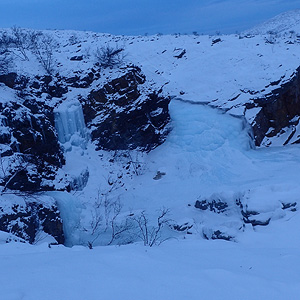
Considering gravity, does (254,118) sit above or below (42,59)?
below

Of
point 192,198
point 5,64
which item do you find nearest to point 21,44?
point 5,64

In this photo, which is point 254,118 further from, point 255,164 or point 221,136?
point 255,164

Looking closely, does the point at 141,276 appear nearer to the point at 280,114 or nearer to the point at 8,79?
the point at 8,79

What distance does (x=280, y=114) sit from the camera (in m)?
A: 16.2

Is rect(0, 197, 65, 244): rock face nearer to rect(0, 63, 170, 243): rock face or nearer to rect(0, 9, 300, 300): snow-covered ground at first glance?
rect(0, 63, 170, 243): rock face

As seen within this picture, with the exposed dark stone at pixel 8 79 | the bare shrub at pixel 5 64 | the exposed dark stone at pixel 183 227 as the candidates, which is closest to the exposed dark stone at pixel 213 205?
the exposed dark stone at pixel 183 227

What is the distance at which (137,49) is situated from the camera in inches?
970

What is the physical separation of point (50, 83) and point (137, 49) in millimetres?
13127

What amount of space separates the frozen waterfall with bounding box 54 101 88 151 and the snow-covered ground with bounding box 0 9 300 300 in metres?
0.22

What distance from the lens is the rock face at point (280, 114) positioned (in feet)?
51.3

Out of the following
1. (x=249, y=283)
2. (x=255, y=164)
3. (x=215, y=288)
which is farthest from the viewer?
(x=255, y=164)

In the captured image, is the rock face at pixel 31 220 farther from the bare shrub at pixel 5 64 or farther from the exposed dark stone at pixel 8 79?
the bare shrub at pixel 5 64

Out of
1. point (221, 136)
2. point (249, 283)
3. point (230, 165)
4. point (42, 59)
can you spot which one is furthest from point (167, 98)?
point (249, 283)

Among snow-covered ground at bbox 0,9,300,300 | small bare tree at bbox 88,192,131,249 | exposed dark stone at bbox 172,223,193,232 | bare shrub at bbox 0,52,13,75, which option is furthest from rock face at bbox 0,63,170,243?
exposed dark stone at bbox 172,223,193,232
